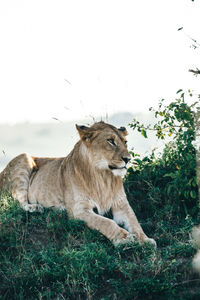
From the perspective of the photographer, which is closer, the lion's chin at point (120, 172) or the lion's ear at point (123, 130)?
the lion's chin at point (120, 172)

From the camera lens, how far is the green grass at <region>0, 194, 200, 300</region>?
408 centimetres

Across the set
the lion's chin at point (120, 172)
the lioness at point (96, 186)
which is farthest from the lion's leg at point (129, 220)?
the lion's chin at point (120, 172)

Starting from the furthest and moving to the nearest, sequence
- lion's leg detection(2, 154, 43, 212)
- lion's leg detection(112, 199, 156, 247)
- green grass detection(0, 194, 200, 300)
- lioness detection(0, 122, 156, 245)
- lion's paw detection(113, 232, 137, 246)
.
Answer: lion's leg detection(2, 154, 43, 212)
lioness detection(0, 122, 156, 245)
lion's leg detection(112, 199, 156, 247)
lion's paw detection(113, 232, 137, 246)
green grass detection(0, 194, 200, 300)

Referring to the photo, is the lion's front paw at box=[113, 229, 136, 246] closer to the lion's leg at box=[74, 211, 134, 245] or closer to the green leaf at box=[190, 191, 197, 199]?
the lion's leg at box=[74, 211, 134, 245]

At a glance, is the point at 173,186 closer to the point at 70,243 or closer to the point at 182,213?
the point at 182,213

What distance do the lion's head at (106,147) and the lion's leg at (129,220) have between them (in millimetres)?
536

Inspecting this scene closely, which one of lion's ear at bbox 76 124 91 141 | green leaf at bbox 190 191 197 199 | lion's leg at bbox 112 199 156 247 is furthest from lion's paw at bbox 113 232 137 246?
lion's ear at bbox 76 124 91 141

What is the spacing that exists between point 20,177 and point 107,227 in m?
2.31

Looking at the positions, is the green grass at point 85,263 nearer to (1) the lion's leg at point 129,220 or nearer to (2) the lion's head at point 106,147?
(1) the lion's leg at point 129,220

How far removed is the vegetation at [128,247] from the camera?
164 inches

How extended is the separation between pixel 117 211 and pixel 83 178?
1.96 feet

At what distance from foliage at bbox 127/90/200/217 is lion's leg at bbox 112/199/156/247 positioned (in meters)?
0.57

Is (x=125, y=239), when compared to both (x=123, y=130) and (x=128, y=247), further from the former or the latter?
(x=123, y=130)

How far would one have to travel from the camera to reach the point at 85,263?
455cm
